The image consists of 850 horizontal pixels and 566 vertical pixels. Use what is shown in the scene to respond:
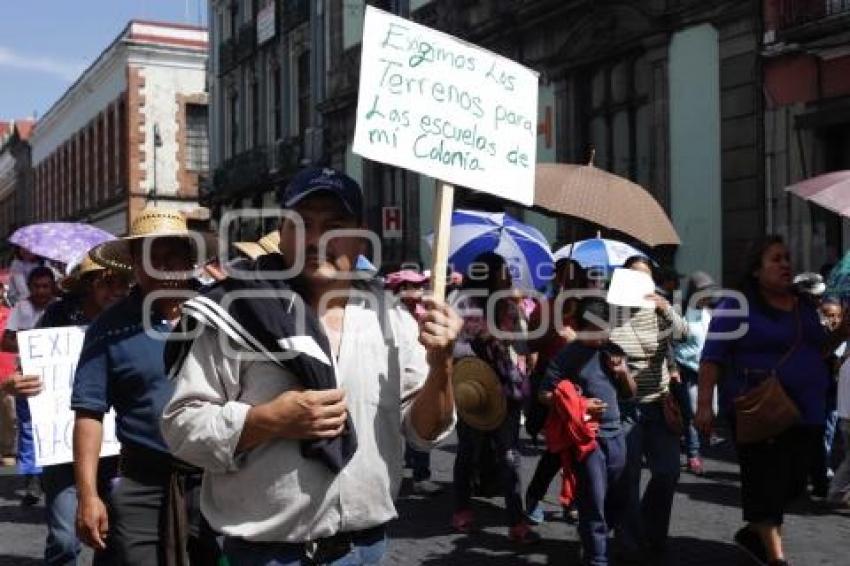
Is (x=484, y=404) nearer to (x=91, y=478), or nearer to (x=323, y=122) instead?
(x=91, y=478)

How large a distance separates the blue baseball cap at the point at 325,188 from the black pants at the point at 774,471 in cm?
338

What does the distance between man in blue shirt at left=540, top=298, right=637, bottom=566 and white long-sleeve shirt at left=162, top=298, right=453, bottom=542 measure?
314 cm

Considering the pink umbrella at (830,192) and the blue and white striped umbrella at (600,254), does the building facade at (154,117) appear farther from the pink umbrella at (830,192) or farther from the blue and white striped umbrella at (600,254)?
the pink umbrella at (830,192)

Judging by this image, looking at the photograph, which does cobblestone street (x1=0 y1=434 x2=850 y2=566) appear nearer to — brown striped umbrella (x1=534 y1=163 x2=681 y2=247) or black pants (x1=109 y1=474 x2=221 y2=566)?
brown striped umbrella (x1=534 y1=163 x2=681 y2=247)

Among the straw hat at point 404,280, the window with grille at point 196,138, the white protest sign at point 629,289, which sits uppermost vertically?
the window with grille at point 196,138

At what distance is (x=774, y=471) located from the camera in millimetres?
5625

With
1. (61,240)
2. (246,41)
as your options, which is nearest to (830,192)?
(61,240)

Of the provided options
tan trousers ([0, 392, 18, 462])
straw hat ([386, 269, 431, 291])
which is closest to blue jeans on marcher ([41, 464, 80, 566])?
tan trousers ([0, 392, 18, 462])

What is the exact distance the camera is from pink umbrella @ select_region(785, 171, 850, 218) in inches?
253

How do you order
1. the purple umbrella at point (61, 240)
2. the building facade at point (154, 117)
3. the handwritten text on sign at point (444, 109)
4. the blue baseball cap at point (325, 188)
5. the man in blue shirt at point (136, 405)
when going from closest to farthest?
the blue baseball cap at point (325, 188)
the handwritten text on sign at point (444, 109)
the man in blue shirt at point (136, 405)
the purple umbrella at point (61, 240)
the building facade at point (154, 117)

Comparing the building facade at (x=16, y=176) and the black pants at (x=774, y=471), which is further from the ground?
the building facade at (x=16, y=176)

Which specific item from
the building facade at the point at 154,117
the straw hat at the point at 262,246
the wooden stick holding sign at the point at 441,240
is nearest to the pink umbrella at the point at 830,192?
the straw hat at the point at 262,246

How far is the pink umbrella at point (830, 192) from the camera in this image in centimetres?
643

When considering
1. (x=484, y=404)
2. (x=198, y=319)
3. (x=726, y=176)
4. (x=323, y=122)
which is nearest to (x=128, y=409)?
(x=198, y=319)
